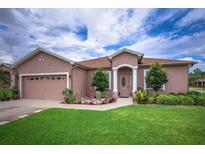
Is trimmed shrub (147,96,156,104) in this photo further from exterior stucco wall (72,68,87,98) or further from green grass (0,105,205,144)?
exterior stucco wall (72,68,87,98)

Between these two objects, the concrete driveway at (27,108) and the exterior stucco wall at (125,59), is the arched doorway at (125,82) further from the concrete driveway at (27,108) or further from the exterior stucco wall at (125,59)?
the concrete driveway at (27,108)

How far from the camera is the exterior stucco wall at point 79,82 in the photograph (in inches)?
443

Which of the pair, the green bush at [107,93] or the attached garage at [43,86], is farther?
the green bush at [107,93]

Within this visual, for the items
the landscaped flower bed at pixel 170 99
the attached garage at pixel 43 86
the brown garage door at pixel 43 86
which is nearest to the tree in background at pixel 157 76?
the landscaped flower bed at pixel 170 99

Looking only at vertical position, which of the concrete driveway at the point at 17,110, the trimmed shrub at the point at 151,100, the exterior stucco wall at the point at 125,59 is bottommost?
the concrete driveway at the point at 17,110

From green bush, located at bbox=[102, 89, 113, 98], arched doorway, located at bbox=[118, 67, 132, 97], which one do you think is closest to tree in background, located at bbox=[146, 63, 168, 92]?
arched doorway, located at bbox=[118, 67, 132, 97]

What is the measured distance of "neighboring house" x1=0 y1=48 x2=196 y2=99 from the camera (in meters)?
11.1

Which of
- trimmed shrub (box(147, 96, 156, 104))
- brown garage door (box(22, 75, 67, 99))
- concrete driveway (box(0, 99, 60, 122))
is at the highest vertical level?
brown garage door (box(22, 75, 67, 99))

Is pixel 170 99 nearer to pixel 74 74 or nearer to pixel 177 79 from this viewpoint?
pixel 177 79

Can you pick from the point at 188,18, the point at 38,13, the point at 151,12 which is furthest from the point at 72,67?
the point at 188,18

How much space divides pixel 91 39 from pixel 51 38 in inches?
129

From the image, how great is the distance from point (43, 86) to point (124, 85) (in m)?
7.31

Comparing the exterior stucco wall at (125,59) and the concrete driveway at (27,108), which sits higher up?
the exterior stucco wall at (125,59)

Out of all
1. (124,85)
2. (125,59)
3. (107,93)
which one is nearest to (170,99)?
(124,85)
